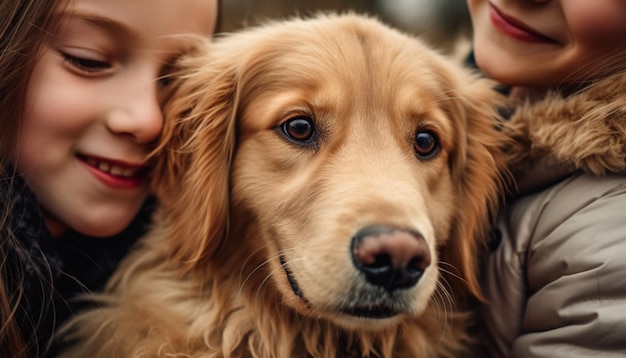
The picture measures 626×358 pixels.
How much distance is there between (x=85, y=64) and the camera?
2.68 metres

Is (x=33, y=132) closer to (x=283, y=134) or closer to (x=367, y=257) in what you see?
(x=283, y=134)

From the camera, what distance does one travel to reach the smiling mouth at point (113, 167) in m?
2.80

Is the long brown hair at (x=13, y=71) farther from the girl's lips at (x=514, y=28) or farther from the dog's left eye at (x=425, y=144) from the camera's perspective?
the girl's lips at (x=514, y=28)

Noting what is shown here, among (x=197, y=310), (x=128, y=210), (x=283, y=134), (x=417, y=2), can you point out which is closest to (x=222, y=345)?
(x=197, y=310)

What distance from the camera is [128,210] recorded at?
293cm

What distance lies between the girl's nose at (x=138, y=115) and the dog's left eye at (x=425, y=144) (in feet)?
3.83

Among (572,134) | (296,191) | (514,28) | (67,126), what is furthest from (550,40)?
(67,126)

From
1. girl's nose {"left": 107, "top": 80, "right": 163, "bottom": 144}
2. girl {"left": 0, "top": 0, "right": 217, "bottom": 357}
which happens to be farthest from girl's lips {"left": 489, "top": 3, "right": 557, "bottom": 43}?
girl's nose {"left": 107, "top": 80, "right": 163, "bottom": 144}

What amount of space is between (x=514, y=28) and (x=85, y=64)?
195 centimetres

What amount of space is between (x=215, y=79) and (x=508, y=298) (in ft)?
5.34

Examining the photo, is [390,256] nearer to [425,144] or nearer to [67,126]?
[425,144]

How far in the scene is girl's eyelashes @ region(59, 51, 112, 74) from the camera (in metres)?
2.63

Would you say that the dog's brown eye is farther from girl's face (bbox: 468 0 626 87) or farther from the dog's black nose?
the dog's black nose

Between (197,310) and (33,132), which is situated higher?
(33,132)
